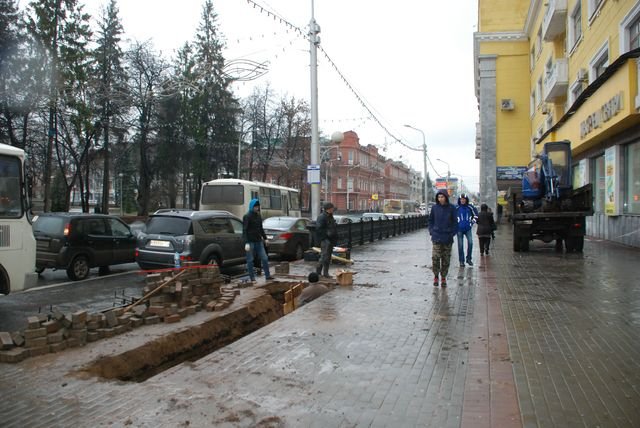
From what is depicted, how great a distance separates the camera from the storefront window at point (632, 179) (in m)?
17.2

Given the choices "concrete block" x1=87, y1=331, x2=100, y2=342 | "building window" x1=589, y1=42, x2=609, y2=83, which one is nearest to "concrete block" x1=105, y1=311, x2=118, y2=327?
"concrete block" x1=87, y1=331, x2=100, y2=342

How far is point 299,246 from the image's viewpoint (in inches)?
630

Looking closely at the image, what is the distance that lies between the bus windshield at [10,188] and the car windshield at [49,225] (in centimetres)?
422

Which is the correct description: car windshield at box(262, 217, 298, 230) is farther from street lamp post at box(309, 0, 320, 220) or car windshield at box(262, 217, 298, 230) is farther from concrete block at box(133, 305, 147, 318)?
concrete block at box(133, 305, 147, 318)

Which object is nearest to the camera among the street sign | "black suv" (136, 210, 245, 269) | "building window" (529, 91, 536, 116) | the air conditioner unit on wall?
"black suv" (136, 210, 245, 269)

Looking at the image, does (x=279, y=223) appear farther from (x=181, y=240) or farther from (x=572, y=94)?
(x=572, y=94)

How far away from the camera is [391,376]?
14.9 ft

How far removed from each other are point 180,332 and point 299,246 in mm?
9566

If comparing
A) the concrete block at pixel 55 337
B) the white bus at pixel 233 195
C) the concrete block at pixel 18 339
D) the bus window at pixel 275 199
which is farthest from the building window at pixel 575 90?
the concrete block at pixel 18 339

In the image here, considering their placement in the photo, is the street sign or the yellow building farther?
the street sign

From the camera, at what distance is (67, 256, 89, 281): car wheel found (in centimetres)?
1161

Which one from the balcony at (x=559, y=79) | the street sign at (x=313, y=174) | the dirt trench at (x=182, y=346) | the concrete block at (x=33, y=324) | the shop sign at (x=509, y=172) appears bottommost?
the dirt trench at (x=182, y=346)

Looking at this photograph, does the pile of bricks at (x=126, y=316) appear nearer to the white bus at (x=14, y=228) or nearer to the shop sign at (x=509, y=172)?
the white bus at (x=14, y=228)

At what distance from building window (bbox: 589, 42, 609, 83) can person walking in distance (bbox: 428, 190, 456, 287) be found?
42.3 feet
